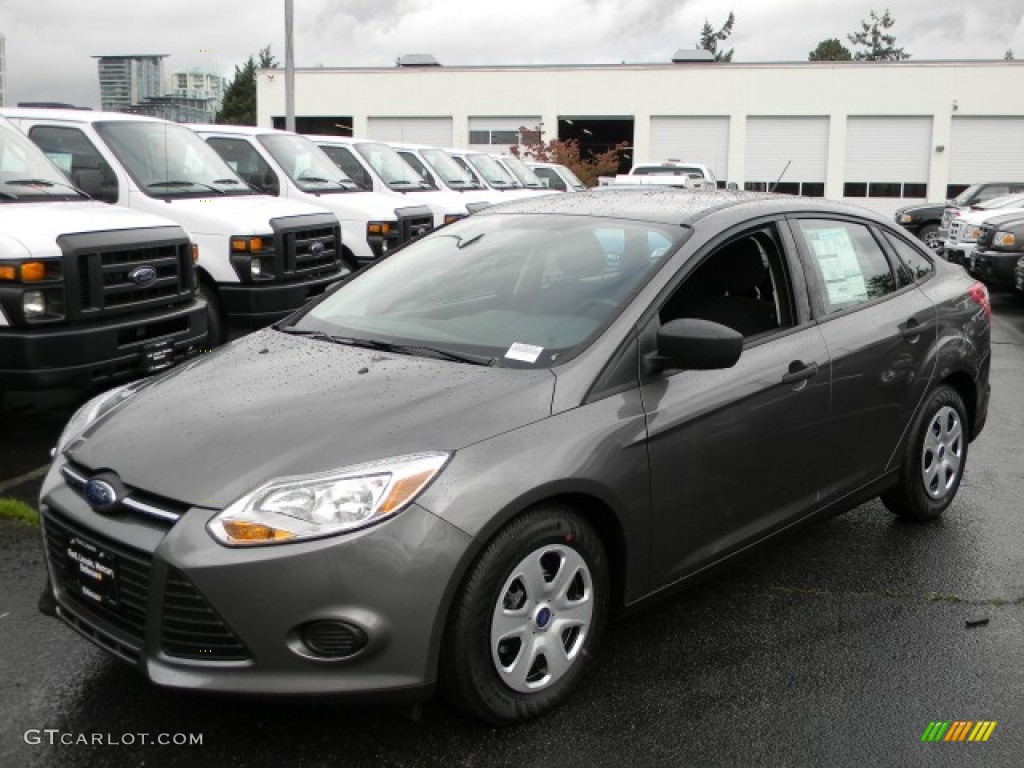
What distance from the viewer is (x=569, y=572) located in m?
3.15

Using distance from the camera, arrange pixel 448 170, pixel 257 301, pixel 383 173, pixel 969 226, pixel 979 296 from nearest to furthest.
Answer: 1. pixel 979 296
2. pixel 257 301
3. pixel 383 173
4. pixel 969 226
5. pixel 448 170

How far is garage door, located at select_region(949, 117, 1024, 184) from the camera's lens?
1497 inches

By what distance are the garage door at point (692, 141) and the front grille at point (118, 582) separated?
3825 centimetres

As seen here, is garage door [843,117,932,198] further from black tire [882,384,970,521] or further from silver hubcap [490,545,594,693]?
silver hubcap [490,545,594,693]

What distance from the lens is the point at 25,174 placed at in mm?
6855

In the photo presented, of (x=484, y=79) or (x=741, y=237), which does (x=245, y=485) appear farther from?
(x=484, y=79)

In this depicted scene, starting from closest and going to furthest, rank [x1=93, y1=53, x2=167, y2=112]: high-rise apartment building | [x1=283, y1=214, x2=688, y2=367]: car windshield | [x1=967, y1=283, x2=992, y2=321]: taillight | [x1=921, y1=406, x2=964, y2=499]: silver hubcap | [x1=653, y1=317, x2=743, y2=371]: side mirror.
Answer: [x1=653, y1=317, x2=743, y2=371]: side mirror
[x1=283, y1=214, x2=688, y2=367]: car windshield
[x1=921, y1=406, x2=964, y2=499]: silver hubcap
[x1=967, y1=283, x2=992, y2=321]: taillight
[x1=93, y1=53, x2=167, y2=112]: high-rise apartment building

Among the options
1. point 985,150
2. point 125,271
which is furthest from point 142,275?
point 985,150

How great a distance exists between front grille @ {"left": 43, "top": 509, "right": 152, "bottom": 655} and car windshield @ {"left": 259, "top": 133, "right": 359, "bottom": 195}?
8898mm

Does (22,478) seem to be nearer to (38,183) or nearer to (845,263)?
(38,183)

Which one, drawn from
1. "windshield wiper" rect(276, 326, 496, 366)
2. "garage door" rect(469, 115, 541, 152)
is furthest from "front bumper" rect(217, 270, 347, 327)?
"garage door" rect(469, 115, 541, 152)

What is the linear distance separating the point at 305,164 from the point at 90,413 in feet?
28.7

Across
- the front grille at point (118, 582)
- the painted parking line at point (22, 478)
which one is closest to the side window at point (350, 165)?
the painted parking line at point (22, 478)

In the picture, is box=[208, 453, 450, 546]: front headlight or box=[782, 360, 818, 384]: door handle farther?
box=[782, 360, 818, 384]: door handle
